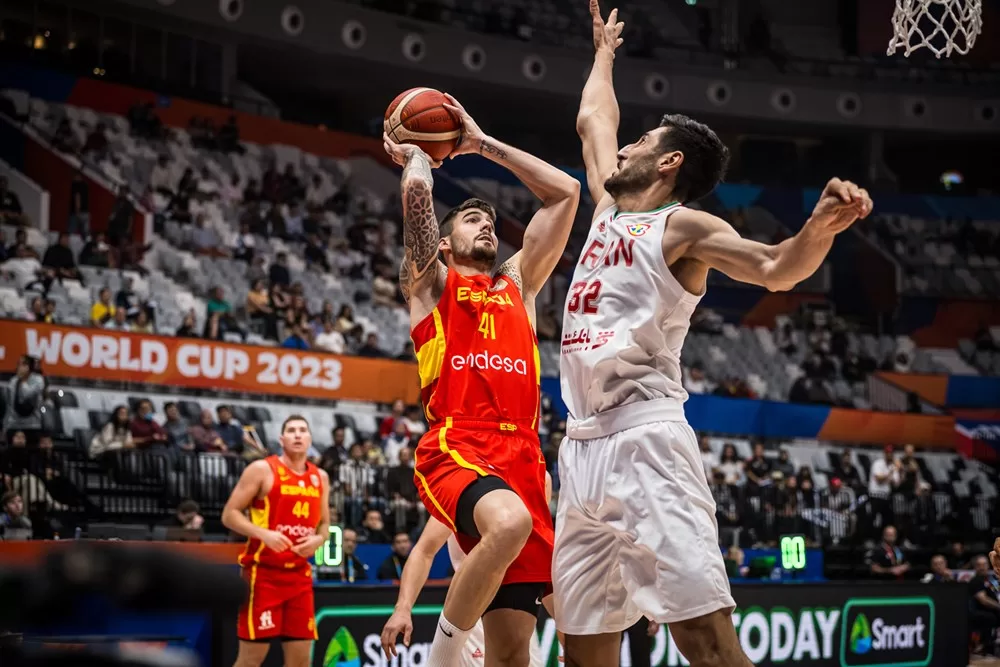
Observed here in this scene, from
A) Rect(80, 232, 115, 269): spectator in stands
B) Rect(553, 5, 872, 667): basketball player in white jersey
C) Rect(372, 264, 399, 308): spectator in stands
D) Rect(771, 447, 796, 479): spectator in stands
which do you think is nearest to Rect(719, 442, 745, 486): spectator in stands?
Rect(771, 447, 796, 479): spectator in stands

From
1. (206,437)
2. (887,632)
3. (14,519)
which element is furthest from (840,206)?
(206,437)

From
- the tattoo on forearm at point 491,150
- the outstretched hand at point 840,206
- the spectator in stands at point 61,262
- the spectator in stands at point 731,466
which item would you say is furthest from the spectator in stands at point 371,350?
the outstretched hand at point 840,206

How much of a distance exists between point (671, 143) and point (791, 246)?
31.2 inches

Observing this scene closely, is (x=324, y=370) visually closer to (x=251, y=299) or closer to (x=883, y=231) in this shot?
(x=251, y=299)

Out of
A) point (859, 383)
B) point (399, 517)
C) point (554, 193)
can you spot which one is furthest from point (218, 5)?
point (554, 193)

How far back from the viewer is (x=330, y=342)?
1673 cm

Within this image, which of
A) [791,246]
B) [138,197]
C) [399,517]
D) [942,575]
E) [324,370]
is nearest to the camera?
[791,246]

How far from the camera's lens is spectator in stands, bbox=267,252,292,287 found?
1781 centimetres

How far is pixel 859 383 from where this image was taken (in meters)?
23.8

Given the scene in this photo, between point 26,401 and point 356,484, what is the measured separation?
3.82 m

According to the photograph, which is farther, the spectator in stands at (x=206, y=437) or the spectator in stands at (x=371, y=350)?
the spectator in stands at (x=371, y=350)

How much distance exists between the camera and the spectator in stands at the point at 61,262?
15.1 meters

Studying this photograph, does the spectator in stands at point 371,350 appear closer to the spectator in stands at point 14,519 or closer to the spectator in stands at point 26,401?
the spectator in stands at point 26,401

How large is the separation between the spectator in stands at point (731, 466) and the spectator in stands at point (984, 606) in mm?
3818
